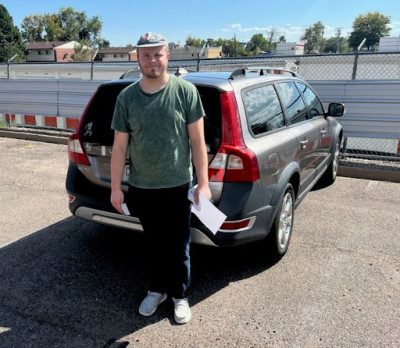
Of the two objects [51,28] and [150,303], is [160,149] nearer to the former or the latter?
[150,303]

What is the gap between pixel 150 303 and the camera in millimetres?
2932

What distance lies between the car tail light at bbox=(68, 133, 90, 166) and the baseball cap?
143 cm

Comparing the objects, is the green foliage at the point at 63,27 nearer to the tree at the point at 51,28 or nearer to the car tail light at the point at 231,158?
the tree at the point at 51,28

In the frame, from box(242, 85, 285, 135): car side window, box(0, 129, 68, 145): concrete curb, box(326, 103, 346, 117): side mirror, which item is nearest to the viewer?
box(242, 85, 285, 135): car side window

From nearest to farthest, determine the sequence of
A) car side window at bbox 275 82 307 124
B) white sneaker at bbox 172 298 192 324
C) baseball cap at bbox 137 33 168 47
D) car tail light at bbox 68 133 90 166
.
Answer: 1. baseball cap at bbox 137 33 168 47
2. white sneaker at bbox 172 298 192 324
3. car tail light at bbox 68 133 90 166
4. car side window at bbox 275 82 307 124

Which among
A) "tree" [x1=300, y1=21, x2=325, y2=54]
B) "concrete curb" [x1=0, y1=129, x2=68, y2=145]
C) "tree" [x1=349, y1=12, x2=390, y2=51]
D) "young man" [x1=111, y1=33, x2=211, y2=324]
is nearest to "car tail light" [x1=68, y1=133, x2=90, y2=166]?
"young man" [x1=111, y1=33, x2=211, y2=324]

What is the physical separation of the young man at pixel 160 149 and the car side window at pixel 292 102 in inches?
67.6

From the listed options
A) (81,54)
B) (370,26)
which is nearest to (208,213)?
(81,54)

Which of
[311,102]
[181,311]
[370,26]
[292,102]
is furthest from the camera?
[370,26]

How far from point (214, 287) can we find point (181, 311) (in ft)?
1.66

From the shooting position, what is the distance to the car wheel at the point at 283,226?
3.45 metres

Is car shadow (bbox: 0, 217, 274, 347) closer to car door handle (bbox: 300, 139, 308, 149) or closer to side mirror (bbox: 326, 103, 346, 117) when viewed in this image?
car door handle (bbox: 300, 139, 308, 149)

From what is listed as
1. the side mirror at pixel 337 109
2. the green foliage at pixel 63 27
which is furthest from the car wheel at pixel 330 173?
the green foliage at pixel 63 27

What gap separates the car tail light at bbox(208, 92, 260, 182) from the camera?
2963 mm
